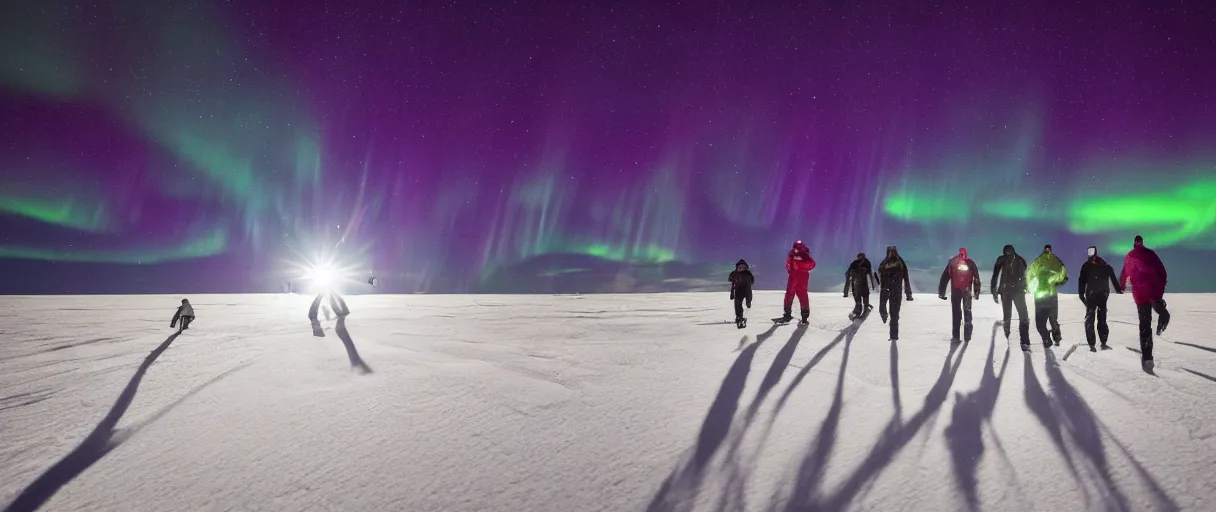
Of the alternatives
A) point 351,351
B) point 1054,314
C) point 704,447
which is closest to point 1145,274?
point 1054,314

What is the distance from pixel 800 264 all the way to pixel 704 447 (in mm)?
8785

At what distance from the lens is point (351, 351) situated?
8.42 meters

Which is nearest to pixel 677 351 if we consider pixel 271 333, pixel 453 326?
pixel 453 326

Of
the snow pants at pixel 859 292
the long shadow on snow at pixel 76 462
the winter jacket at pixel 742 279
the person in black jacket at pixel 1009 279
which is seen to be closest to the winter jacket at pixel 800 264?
the winter jacket at pixel 742 279

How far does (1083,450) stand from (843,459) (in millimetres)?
1770

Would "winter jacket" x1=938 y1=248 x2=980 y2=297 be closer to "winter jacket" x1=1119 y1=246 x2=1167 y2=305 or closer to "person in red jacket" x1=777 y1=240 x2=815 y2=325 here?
"winter jacket" x1=1119 y1=246 x2=1167 y2=305

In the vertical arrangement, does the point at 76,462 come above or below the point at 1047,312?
below

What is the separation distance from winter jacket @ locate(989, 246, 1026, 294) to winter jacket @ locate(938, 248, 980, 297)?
0.29 meters

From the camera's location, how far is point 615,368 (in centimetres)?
679

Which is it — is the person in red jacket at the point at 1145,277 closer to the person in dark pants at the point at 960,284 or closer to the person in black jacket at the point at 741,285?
the person in dark pants at the point at 960,284

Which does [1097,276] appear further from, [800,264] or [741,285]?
[741,285]

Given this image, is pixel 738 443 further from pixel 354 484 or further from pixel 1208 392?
pixel 1208 392

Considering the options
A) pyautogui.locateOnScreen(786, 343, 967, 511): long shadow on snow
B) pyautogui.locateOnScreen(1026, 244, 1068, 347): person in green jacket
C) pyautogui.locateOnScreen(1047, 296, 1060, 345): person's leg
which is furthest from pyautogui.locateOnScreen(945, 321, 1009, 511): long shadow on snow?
pyautogui.locateOnScreen(1047, 296, 1060, 345): person's leg

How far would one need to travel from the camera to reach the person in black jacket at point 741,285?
1132cm
